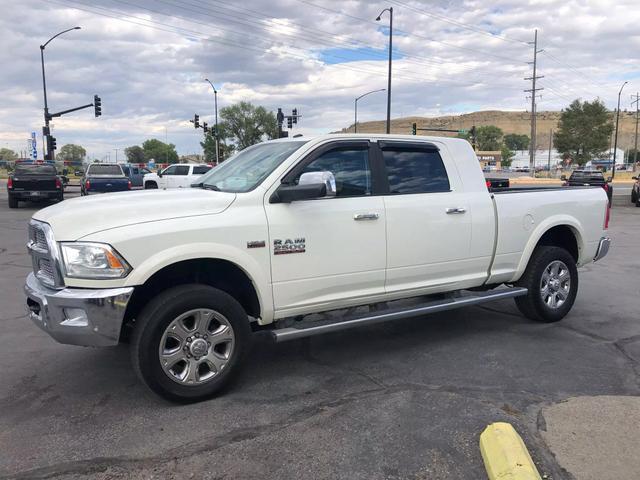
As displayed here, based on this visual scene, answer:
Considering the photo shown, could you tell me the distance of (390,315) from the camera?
4.59m

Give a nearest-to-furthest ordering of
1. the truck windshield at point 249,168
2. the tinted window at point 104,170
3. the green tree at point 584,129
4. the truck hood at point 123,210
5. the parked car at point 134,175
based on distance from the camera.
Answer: the truck hood at point 123,210 → the truck windshield at point 249,168 → the tinted window at point 104,170 → the parked car at point 134,175 → the green tree at point 584,129

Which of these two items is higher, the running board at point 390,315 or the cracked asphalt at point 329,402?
the running board at point 390,315

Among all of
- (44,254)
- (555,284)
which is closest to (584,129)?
(555,284)

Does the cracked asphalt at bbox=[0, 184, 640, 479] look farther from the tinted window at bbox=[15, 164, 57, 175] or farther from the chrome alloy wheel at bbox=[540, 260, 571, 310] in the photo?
the tinted window at bbox=[15, 164, 57, 175]

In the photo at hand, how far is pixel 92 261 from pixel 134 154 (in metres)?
131

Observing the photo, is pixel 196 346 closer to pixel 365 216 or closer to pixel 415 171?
pixel 365 216

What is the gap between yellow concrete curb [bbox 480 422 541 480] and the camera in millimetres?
2818

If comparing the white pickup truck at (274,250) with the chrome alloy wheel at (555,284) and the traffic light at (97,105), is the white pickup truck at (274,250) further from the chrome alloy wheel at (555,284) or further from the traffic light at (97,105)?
the traffic light at (97,105)

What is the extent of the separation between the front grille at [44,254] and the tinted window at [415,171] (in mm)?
2689

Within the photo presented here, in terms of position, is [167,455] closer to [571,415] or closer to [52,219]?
[52,219]

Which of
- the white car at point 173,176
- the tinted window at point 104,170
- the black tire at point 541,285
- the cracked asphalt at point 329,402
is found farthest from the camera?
the white car at point 173,176

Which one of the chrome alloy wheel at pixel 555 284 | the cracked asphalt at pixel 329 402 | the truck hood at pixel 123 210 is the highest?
the truck hood at pixel 123 210

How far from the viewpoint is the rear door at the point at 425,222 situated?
15.3 ft

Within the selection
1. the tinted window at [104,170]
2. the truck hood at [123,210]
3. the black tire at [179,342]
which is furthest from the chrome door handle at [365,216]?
the tinted window at [104,170]
